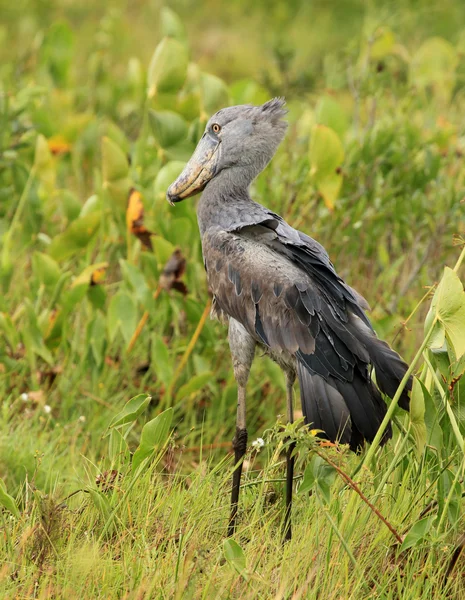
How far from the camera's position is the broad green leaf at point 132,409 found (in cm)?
264

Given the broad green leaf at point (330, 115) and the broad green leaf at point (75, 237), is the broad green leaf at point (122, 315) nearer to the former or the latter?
the broad green leaf at point (75, 237)

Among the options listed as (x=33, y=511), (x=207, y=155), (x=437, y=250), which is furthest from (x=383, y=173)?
(x=33, y=511)

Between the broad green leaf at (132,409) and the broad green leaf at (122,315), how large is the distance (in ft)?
3.74

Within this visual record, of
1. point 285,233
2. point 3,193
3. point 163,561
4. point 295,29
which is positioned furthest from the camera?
point 295,29

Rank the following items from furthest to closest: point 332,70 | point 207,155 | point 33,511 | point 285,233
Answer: point 332,70, point 207,155, point 285,233, point 33,511

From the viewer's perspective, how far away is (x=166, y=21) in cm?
461

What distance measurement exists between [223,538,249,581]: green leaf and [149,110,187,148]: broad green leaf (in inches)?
91.1

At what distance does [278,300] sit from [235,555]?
34.9 inches

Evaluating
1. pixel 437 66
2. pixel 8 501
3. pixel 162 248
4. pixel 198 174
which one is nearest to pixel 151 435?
pixel 8 501

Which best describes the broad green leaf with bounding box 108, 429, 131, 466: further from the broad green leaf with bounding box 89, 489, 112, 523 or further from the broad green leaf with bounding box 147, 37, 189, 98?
the broad green leaf with bounding box 147, 37, 189, 98

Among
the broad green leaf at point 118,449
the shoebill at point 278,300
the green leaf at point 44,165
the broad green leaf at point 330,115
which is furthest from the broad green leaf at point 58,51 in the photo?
the broad green leaf at point 118,449

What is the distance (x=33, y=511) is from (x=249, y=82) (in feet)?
9.91

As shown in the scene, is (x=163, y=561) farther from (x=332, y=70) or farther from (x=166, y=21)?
(x=332, y=70)

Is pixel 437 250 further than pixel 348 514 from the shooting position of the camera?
Yes
